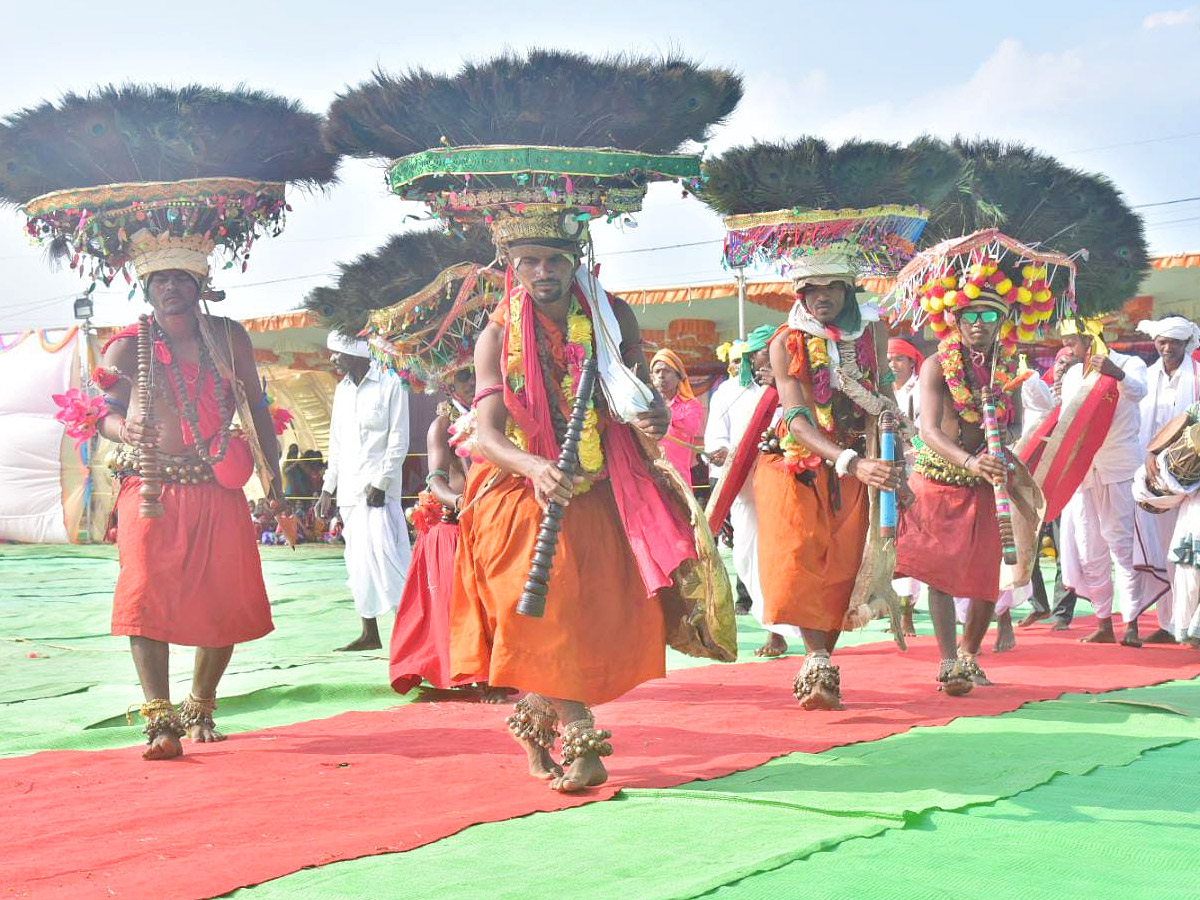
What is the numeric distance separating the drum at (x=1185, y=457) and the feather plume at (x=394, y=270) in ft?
13.7

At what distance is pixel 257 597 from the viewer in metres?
6.45

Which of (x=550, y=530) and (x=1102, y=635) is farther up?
(x=550, y=530)

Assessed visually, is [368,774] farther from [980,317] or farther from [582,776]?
[980,317]

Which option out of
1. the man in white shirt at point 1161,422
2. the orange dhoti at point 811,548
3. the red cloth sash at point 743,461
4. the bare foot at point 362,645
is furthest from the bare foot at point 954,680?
the bare foot at point 362,645

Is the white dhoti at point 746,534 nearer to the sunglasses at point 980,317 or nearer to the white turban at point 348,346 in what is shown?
the sunglasses at point 980,317

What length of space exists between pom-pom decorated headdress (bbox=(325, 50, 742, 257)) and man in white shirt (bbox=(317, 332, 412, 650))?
4.42m

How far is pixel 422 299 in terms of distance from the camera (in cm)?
799

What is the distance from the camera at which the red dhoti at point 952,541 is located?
729cm

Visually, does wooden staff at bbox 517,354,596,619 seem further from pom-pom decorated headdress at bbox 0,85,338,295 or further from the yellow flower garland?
pom-pom decorated headdress at bbox 0,85,338,295

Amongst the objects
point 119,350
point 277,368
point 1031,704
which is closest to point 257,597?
point 119,350

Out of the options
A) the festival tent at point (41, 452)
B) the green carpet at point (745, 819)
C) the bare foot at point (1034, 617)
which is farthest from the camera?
the festival tent at point (41, 452)

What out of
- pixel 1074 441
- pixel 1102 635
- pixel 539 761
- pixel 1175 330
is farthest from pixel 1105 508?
pixel 539 761

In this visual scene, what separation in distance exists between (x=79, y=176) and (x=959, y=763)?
14.3 ft

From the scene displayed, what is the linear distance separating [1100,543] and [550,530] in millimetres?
6051
